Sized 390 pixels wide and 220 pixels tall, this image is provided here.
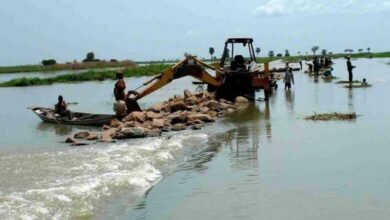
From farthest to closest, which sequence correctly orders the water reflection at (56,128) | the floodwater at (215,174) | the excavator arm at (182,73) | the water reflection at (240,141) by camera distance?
the excavator arm at (182,73)
the water reflection at (56,128)
the water reflection at (240,141)
the floodwater at (215,174)

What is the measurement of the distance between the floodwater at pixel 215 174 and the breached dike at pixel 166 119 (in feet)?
2.69

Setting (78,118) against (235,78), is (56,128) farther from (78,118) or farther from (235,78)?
(235,78)

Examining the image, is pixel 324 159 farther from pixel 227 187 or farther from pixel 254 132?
pixel 254 132

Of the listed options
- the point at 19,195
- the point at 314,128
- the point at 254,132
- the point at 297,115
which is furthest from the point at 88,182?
the point at 297,115

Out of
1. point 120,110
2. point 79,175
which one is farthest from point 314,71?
point 79,175

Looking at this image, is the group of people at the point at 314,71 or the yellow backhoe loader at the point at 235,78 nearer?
the yellow backhoe loader at the point at 235,78

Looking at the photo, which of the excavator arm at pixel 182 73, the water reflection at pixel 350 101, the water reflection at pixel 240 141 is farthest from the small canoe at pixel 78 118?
the water reflection at pixel 350 101

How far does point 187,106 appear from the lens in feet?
85.7

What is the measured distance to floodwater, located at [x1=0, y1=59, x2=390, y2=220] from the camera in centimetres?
946

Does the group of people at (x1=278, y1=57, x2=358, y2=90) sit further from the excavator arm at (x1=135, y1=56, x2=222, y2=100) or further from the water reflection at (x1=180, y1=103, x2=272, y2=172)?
the water reflection at (x1=180, y1=103, x2=272, y2=172)

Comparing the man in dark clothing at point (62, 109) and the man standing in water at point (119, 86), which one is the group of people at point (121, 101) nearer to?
the man standing in water at point (119, 86)

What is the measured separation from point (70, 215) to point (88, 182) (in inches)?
93.3

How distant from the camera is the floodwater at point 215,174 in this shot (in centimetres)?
946

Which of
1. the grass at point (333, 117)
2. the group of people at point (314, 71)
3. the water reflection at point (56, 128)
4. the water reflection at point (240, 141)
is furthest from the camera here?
the group of people at point (314, 71)
